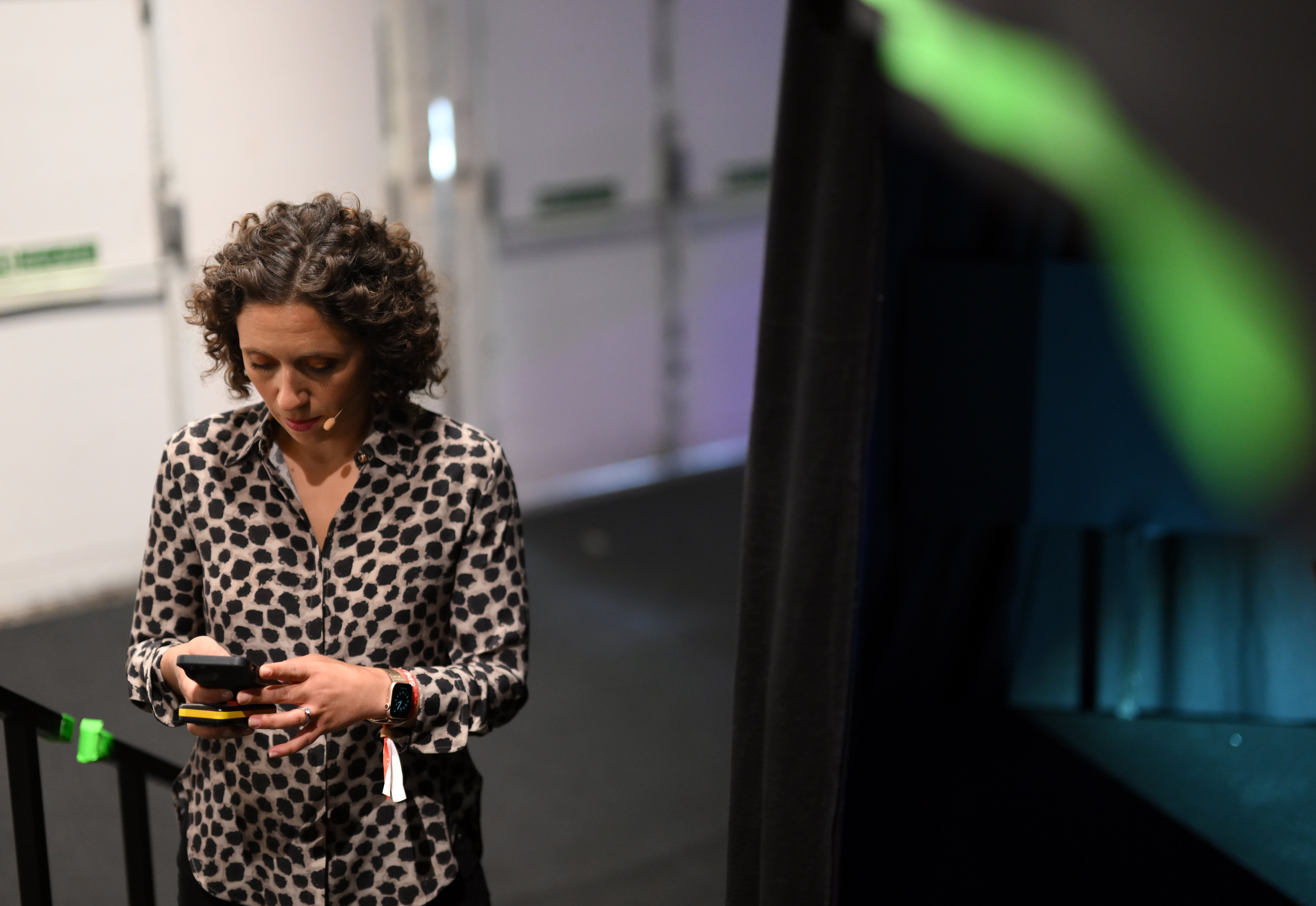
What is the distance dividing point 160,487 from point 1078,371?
2409 millimetres

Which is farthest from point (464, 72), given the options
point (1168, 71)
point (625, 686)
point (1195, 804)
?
point (1195, 804)

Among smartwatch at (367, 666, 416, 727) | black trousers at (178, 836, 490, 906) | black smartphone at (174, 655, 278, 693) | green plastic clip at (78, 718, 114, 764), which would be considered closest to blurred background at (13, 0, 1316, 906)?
green plastic clip at (78, 718, 114, 764)

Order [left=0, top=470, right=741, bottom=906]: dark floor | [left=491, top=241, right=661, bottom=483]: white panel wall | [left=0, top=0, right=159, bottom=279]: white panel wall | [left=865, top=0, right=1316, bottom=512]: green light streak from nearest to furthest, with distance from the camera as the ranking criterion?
[left=865, top=0, right=1316, bottom=512]: green light streak < [left=0, top=470, right=741, bottom=906]: dark floor < [left=0, top=0, right=159, bottom=279]: white panel wall < [left=491, top=241, right=661, bottom=483]: white panel wall

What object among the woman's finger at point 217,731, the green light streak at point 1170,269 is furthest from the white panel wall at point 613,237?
the woman's finger at point 217,731

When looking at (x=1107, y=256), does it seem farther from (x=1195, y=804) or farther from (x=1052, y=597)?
(x=1195, y=804)

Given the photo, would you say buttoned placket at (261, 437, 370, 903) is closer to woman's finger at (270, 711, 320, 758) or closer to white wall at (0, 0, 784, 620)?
woman's finger at (270, 711, 320, 758)

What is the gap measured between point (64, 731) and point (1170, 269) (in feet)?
8.22

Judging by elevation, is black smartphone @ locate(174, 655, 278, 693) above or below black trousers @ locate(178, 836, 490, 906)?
above

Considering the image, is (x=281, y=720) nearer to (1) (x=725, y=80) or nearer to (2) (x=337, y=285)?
(2) (x=337, y=285)

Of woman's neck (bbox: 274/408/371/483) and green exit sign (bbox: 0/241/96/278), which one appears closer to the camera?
woman's neck (bbox: 274/408/371/483)

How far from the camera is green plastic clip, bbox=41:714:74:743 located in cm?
176

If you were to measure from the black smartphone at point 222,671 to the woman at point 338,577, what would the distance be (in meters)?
0.09

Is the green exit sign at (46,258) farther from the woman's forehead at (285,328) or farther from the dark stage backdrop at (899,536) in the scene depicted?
the woman's forehead at (285,328)

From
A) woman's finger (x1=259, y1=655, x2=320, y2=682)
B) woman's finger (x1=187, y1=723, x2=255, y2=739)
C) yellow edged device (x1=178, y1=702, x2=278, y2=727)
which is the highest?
woman's finger (x1=259, y1=655, x2=320, y2=682)
